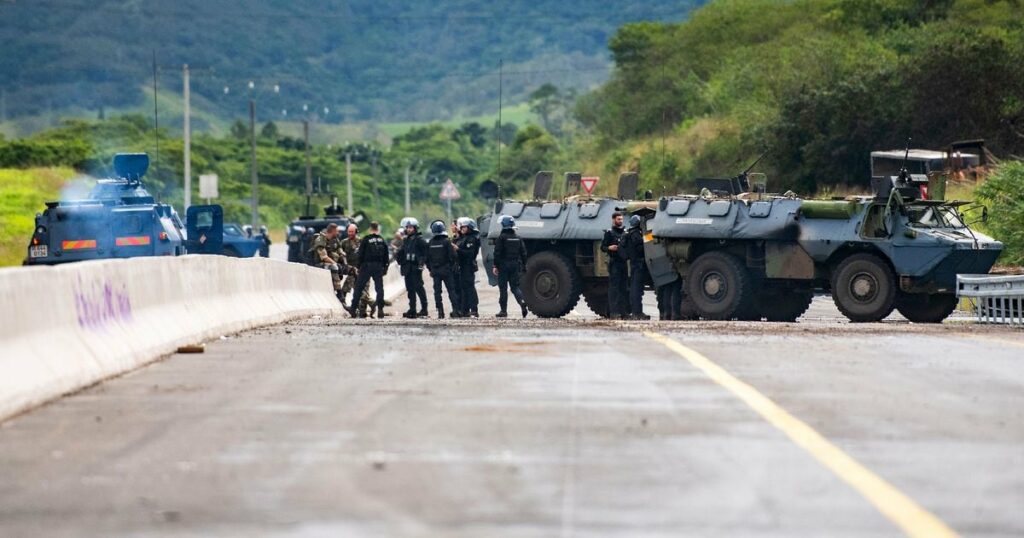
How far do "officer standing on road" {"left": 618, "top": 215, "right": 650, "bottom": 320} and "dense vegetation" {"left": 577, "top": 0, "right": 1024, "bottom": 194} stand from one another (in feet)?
13.1

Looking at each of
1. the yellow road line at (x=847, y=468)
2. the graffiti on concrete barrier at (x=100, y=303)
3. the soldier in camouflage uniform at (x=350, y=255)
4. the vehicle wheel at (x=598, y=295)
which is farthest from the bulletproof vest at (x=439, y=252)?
the yellow road line at (x=847, y=468)

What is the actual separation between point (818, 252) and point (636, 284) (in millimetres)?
2843

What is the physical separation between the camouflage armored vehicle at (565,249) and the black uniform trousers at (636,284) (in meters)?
2.44

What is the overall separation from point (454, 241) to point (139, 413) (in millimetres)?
22046

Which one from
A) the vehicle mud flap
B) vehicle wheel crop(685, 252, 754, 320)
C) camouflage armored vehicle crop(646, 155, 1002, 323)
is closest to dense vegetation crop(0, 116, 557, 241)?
the vehicle mud flap

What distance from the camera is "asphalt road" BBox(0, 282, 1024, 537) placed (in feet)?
27.6

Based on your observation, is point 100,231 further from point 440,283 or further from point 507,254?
point 507,254

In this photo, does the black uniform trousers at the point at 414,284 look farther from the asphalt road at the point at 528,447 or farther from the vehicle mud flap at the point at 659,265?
the asphalt road at the point at 528,447

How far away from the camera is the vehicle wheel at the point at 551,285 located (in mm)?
33844

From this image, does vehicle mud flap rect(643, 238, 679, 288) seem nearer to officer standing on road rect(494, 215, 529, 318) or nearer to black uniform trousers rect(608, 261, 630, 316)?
black uniform trousers rect(608, 261, 630, 316)

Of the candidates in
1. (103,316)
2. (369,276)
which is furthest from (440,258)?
(103,316)

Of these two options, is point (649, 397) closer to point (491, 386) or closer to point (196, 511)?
point (491, 386)

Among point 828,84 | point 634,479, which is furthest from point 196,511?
point 828,84

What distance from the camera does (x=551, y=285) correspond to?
3416 cm
